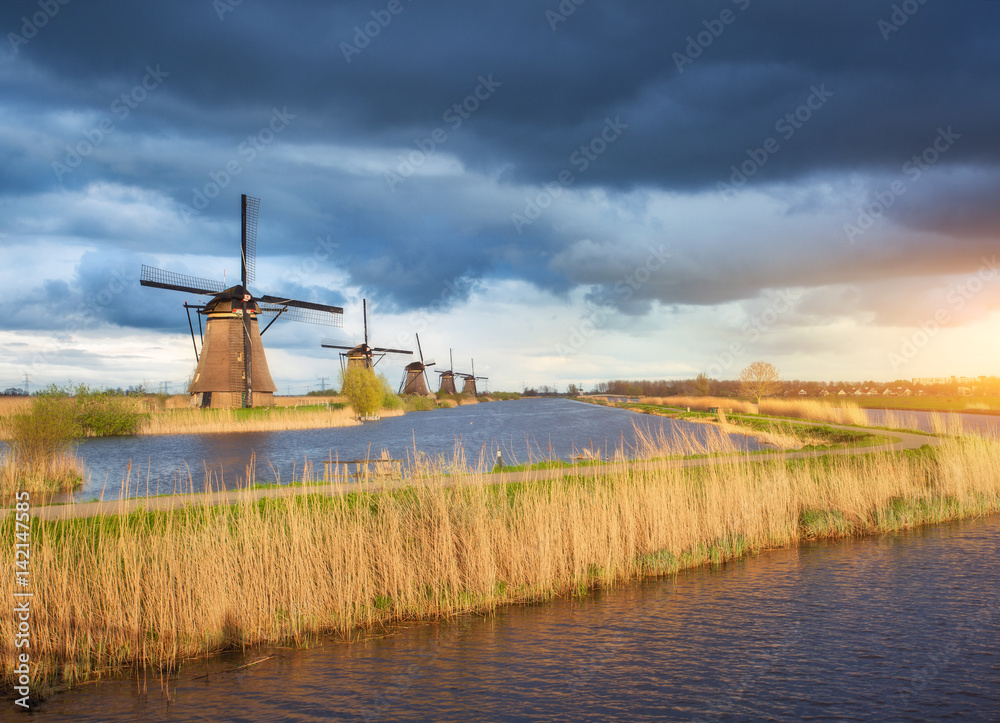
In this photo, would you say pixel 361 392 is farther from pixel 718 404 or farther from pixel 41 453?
pixel 41 453

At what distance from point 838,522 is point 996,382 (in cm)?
10579

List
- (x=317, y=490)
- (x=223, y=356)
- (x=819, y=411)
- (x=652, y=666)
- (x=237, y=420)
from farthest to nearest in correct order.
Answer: (x=223, y=356) → (x=237, y=420) → (x=819, y=411) → (x=317, y=490) → (x=652, y=666)

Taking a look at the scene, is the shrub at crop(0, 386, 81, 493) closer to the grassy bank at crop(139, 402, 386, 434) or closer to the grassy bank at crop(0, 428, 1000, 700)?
the grassy bank at crop(0, 428, 1000, 700)

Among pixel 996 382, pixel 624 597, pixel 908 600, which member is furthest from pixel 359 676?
pixel 996 382

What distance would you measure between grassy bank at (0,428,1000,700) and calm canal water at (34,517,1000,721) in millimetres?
432

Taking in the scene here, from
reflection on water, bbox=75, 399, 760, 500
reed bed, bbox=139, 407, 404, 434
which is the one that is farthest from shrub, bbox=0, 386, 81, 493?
reed bed, bbox=139, 407, 404, 434

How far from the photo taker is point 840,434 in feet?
79.5

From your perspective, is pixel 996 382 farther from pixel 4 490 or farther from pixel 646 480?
pixel 4 490

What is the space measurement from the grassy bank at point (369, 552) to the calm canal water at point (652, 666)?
17.0 inches

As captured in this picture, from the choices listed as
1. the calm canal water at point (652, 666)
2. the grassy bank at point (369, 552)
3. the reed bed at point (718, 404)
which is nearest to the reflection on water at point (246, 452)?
the grassy bank at point (369, 552)

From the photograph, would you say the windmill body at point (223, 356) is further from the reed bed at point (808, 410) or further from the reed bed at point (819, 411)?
the reed bed at point (819, 411)

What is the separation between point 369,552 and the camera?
866 cm

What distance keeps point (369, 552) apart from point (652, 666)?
3932 mm

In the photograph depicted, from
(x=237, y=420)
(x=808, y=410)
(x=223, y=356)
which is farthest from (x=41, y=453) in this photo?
(x=808, y=410)
